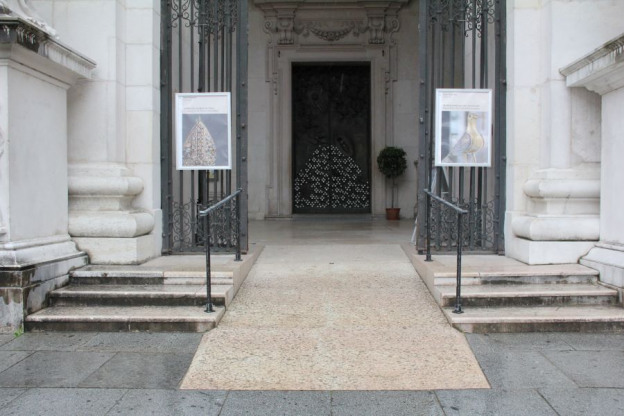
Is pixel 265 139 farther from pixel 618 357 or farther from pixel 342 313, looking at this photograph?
pixel 618 357

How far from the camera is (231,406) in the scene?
3324 millimetres

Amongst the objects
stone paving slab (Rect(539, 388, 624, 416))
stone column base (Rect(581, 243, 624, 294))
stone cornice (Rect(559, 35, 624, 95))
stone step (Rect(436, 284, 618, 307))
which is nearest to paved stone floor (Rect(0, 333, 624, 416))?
stone paving slab (Rect(539, 388, 624, 416))

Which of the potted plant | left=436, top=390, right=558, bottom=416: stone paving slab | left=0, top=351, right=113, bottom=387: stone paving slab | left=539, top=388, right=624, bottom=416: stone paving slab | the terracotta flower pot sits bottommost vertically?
left=436, top=390, right=558, bottom=416: stone paving slab

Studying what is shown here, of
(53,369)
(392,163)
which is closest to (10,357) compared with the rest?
(53,369)

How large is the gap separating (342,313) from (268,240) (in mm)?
3468

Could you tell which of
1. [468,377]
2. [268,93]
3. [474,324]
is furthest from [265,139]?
[468,377]

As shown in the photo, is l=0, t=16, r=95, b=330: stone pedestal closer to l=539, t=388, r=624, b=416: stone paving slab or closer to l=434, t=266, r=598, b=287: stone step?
l=434, t=266, r=598, b=287: stone step

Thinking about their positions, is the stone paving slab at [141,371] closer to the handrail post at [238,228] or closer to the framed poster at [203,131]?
the handrail post at [238,228]

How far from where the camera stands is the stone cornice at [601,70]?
4898 millimetres

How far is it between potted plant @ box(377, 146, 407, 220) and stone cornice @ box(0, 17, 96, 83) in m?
7.39

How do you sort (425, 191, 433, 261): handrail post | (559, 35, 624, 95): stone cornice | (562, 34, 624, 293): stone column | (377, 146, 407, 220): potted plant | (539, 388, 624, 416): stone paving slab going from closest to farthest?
(539, 388, 624, 416): stone paving slab
(559, 35, 624, 95): stone cornice
(562, 34, 624, 293): stone column
(425, 191, 433, 261): handrail post
(377, 146, 407, 220): potted plant

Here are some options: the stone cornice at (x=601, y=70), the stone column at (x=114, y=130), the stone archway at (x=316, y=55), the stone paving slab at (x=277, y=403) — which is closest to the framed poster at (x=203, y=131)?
the stone column at (x=114, y=130)

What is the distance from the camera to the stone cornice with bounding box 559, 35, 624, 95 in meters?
4.90

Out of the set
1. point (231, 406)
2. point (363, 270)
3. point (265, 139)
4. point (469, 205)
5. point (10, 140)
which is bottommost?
point (231, 406)
